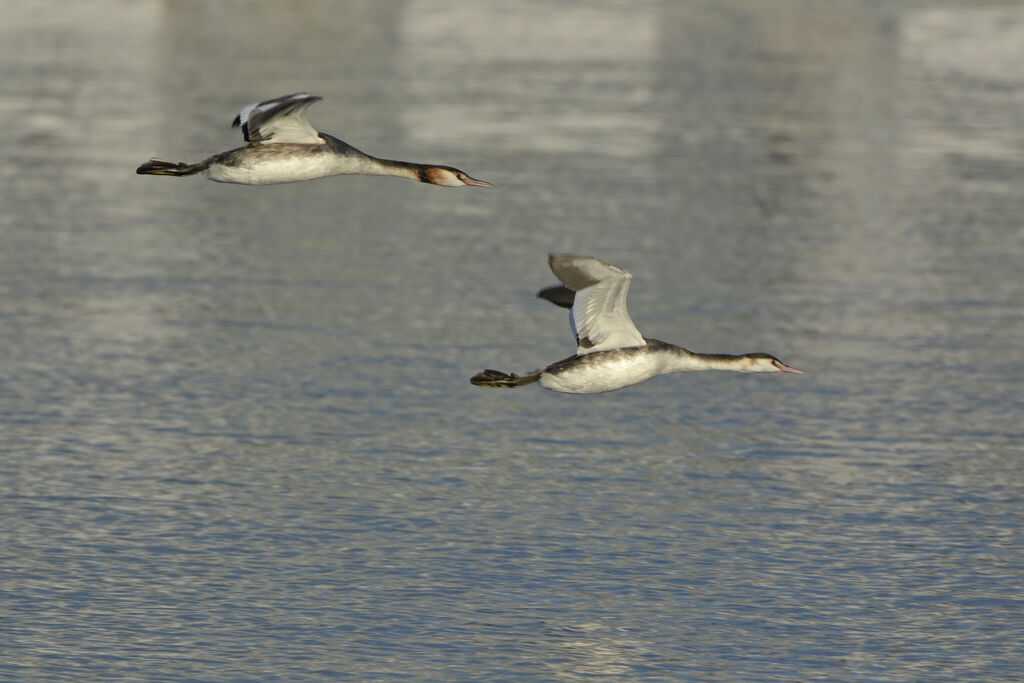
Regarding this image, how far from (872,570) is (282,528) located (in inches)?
318

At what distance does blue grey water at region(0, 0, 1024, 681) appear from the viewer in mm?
22375

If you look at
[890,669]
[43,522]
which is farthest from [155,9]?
[890,669]

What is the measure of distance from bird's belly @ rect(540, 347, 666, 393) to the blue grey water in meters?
3.23

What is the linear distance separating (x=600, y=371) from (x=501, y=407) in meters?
12.0

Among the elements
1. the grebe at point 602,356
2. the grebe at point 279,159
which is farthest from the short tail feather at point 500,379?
the grebe at point 279,159

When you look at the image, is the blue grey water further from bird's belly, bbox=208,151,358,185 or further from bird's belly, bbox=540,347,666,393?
bird's belly, bbox=208,151,358,185

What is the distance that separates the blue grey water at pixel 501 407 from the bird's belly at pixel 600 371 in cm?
323

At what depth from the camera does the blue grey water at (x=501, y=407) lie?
73.4ft

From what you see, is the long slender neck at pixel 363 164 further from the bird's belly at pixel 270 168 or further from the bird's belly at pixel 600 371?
A: the bird's belly at pixel 600 371

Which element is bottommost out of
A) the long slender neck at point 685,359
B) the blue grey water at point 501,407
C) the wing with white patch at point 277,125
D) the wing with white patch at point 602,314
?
the blue grey water at point 501,407

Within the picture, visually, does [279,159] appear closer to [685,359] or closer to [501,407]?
[685,359]

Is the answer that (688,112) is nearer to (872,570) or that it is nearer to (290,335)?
(290,335)

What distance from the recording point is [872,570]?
80.7ft

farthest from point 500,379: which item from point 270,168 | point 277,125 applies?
point 277,125
